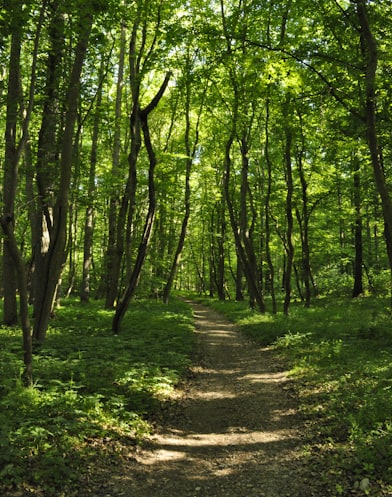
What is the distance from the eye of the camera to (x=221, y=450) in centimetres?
539

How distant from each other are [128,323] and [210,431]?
8.78 meters

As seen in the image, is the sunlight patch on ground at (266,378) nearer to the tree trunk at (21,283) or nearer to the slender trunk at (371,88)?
the slender trunk at (371,88)

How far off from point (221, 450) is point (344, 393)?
2.70m

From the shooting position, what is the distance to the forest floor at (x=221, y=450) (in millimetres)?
4359

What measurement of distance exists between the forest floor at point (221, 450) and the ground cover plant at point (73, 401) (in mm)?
306

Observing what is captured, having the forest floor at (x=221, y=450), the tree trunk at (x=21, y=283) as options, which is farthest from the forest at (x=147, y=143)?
the forest floor at (x=221, y=450)

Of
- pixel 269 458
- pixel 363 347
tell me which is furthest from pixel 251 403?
pixel 363 347

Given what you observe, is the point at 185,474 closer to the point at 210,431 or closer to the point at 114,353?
the point at 210,431

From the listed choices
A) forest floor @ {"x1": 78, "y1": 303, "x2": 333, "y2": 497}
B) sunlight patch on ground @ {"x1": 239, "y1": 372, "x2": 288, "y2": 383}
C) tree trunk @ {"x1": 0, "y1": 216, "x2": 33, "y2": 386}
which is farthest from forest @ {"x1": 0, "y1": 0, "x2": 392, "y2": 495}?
sunlight patch on ground @ {"x1": 239, "y1": 372, "x2": 288, "y2": 383}

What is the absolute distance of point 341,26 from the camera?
33.0ft

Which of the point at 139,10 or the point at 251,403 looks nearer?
the point at 251,403

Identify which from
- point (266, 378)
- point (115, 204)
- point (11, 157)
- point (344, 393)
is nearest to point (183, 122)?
point (115, 204)

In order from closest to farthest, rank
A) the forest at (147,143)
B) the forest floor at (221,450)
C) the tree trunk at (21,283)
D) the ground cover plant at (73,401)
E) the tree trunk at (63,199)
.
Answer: the ground cover plant at (73,401), the forest floor at (221,450), the tree trunk at (21,283), the forest at (147,143), the tree trunk at (63,199)

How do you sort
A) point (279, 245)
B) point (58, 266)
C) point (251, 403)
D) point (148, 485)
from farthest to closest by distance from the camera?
point (279, 245) < point (58, 266) < point (251, 403) < point (148, 485)
